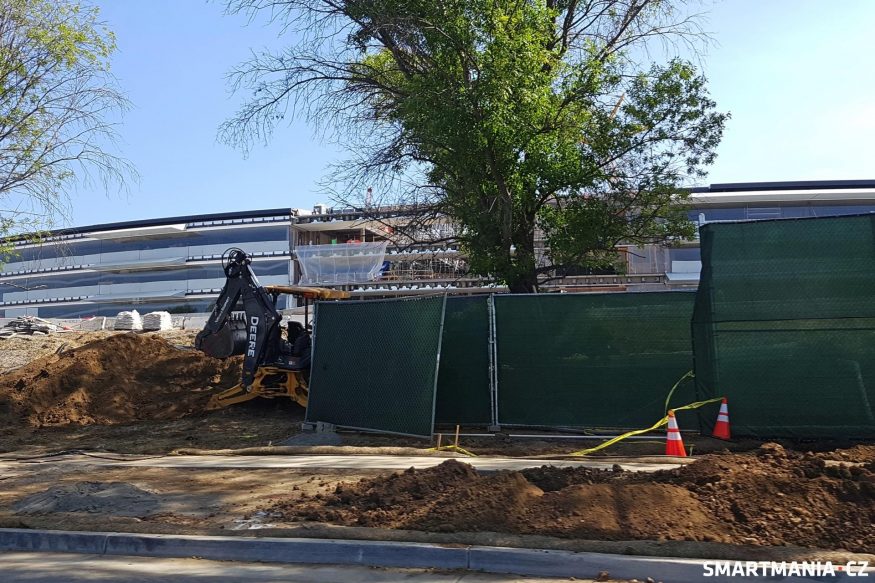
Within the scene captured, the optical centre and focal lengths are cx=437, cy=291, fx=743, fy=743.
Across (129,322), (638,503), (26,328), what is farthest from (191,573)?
(26,328)

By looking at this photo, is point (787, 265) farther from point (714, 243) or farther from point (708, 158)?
point (708, 158)

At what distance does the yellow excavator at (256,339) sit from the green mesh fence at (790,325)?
24.1 ft

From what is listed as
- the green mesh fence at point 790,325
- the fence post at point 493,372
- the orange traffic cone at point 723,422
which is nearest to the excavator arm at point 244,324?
the fence post at point 493,372

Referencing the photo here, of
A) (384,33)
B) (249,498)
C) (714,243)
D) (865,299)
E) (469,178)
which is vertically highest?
(384,33)

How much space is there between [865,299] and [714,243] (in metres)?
1.93

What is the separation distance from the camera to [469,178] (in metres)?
13.7

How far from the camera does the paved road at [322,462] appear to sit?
28.8 ft

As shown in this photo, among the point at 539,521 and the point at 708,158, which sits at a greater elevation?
the point at 708,158

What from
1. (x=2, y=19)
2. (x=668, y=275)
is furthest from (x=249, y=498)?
(x=668, y=275)

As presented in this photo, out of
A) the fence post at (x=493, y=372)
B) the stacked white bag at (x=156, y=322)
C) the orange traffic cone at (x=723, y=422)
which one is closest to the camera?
the orange traffic cone at (x=723, y=422)

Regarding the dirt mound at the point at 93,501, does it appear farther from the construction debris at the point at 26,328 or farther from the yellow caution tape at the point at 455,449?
the construction debris at the point at 26,328

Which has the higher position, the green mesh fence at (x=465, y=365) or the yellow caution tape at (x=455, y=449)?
the green mesh fence at (x=465, y=365)

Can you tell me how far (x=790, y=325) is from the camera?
9.61 meters

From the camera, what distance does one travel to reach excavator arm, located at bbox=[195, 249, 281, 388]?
14023 millimetres
